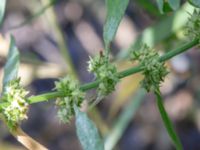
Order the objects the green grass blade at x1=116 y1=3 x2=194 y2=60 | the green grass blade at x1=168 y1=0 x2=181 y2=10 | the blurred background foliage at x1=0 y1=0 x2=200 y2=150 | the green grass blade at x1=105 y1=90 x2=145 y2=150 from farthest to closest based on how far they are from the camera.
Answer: the blurred background foliage at x1=0 y1=0 x2=200 y2=150 → the green grass blade at x1=105 y1=90 x2=145 y2=150 → the green grass blade at x1=116 y1=3 x2=194 y2=60 → the green grass blade at x1=168 y1=0 x2=181 y2=10

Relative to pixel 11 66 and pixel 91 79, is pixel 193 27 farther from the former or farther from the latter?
pixel 91 79

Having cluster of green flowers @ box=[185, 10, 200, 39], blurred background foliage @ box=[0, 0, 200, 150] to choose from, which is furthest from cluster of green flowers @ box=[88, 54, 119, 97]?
blurred background foliage @ box=[0, 0, 200, 150]

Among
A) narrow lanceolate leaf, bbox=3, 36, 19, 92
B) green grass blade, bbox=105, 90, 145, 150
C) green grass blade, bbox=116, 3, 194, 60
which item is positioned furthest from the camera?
green grass blade, bbox=105, 90, 145, 150

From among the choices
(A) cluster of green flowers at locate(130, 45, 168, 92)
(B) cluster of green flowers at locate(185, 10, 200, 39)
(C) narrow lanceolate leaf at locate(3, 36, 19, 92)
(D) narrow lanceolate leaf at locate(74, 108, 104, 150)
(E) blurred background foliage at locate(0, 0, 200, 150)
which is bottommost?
(D) narrow lanceolate leaf at locate(74, 108, 104, 150)

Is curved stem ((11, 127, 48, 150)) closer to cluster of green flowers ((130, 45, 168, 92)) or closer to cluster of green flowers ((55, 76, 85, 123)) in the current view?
cluster of green flowers ((55, 76, 85, 123))

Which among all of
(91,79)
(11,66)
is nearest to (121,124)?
(11,66)

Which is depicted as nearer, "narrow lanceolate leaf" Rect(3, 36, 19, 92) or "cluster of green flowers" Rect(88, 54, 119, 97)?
"cluster of green flowers" Rect(88, 54, 119, 97)
